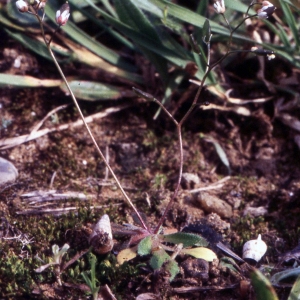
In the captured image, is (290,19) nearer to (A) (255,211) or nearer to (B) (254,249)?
(A) (255,211)

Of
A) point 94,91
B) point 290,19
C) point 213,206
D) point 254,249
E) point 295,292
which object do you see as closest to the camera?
point 295,292

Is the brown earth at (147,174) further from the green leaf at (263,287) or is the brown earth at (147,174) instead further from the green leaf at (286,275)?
the green leaf at (263,287)

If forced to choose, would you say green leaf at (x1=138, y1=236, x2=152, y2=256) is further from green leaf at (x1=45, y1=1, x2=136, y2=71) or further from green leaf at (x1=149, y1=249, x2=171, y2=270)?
green leaf at (x1=45, y1=1, x2=136, y2=71)

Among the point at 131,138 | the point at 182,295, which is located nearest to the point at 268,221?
the point at 182,295

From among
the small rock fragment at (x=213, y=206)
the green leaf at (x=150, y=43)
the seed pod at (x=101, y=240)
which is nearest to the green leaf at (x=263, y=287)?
the seed pod at (x=101, y=240)

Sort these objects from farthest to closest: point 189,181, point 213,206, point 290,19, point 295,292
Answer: point 290,19 < point 189,181 < point 213,206 < point 295,292

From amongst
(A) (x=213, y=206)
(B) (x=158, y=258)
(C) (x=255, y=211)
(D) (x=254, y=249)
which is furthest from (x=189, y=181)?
(B) (x=158, y=258)
